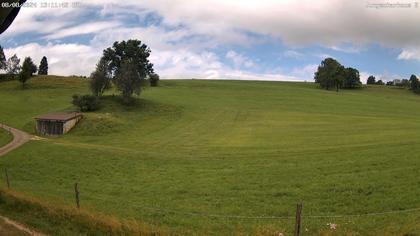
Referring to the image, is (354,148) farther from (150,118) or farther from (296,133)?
(150,118)

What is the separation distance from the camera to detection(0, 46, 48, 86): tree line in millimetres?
128500

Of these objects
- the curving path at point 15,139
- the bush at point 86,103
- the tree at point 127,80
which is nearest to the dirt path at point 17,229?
the curving path at point 15,139

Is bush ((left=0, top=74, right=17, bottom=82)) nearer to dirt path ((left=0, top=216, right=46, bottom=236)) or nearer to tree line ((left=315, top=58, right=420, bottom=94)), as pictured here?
tree line ((left=315, top=58, right=420, bottom=94))

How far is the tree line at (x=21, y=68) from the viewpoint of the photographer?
128500 mm

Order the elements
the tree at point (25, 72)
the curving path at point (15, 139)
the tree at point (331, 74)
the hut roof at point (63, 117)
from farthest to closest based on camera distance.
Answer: the tree at point (331, 74)
the tree at point (25, 72)
the hut roof at point (63, 117)
the curving path at point (15, 139)

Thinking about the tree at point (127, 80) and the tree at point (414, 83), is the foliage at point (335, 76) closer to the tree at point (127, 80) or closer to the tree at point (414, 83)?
the tree at point (414, 83)

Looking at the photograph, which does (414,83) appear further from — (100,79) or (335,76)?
(100,79)

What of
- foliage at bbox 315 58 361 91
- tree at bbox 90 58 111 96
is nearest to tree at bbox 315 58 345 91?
foliage at bbox 315 58 361 91

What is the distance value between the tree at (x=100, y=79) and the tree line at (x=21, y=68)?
1301 inches

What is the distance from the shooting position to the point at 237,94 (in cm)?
12019

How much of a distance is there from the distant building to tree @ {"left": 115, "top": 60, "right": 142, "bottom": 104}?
16437 mm

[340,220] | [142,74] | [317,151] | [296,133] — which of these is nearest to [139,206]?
[340,220]

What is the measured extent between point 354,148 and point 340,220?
2152 cm

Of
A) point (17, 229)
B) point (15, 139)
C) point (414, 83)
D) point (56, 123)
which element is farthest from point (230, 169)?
point (414, 83)
